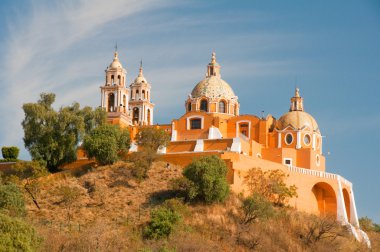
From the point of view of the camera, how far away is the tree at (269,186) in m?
44.3

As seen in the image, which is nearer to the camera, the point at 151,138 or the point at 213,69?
the point at 151,138

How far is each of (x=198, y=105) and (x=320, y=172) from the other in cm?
967

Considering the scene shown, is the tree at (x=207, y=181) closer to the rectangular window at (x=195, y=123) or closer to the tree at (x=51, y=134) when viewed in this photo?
the tree at (x=51, y=134)

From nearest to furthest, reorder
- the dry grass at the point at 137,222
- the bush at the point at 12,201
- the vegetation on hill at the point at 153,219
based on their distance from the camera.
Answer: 1. the dry grass at the point at 137,222
2. the vegetation on hill at the point at 153,219
3. the bush at the point at 12,201

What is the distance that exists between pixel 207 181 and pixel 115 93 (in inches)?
621

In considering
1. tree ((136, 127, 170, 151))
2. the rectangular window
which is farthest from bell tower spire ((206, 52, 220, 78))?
tree ((136, 127, 170, 151))

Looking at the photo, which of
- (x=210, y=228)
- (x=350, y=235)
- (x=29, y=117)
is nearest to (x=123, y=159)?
(x=29, y=117)

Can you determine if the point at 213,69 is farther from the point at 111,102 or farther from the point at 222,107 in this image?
the point at 111,102

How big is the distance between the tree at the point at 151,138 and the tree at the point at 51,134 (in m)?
3.11

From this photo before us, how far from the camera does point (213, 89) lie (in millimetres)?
54062

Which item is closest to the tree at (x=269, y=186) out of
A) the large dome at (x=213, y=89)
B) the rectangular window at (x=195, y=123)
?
the rectangular window at (x=195, y=123)

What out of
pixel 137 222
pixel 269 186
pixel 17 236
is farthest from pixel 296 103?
pixel 17 236

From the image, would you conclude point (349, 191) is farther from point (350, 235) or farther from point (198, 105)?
point (198, 105)

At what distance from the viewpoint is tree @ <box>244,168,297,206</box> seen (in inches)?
1746
